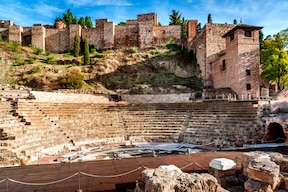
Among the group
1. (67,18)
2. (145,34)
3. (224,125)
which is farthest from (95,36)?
(224,125)

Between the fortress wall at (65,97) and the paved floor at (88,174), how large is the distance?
11.3 m

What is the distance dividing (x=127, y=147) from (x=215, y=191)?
9947 millimetres

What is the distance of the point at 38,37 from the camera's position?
39.7 m

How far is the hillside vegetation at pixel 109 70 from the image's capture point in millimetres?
27547

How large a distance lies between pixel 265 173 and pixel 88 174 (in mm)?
5140

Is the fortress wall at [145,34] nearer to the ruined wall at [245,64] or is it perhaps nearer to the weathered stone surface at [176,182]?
the ruined wall at [245,64]

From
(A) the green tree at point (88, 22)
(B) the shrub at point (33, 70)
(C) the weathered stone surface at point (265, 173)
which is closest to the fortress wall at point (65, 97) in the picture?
(B) the shrub at point (33, 70)

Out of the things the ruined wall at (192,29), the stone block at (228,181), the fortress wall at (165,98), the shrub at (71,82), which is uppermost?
the ruined wall at (192,29)

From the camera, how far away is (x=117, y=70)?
32094 millimetres

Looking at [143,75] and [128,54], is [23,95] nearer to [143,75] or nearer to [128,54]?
[143,75]

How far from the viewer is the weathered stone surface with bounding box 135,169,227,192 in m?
3.52

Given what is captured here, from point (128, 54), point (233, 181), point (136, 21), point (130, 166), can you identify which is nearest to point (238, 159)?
point (233, 181)

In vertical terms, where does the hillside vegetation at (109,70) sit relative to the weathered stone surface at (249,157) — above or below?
above

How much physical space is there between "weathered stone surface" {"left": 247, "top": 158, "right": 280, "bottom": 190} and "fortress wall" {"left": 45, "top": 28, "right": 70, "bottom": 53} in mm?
41430
